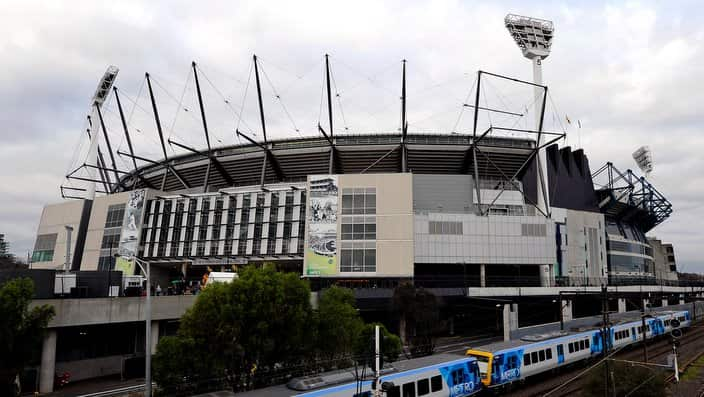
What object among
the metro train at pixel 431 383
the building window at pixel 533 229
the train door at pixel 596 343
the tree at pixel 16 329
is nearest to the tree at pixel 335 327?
the metro train at pixel 431 383

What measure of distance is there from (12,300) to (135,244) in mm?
62596

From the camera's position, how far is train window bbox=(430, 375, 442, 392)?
26.7 m

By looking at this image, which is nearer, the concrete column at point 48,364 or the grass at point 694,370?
the grass at point 694,370

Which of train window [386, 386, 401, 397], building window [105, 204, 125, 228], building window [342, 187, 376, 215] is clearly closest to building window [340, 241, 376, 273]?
building window [342, 187, 376, 215]

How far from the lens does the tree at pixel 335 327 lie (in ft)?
96.4

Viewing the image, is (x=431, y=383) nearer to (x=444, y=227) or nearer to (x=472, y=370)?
(x=472, y=370)

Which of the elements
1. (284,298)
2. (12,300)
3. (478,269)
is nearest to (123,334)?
(12,300)

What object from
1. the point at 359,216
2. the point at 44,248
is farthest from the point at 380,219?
the point at 44,248

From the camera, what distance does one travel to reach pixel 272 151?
277 feet

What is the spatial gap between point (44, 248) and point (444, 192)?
73.9 metres

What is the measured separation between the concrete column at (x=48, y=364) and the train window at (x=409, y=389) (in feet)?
89.6

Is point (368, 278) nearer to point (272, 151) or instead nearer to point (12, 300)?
point (272, 151)

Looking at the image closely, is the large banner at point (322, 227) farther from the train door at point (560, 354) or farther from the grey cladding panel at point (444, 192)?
→ the train door at point (560, 354)

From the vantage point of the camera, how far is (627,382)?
914 inches
